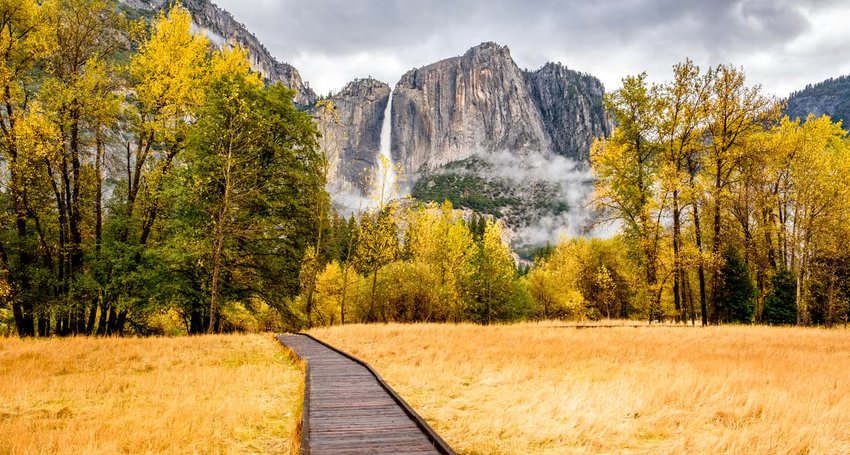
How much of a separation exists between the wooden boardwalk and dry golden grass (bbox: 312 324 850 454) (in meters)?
0.52

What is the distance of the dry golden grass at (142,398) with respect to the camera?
6.19 metres

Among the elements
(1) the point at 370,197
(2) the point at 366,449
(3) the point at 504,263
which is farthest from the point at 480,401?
(3) the point at 504,263

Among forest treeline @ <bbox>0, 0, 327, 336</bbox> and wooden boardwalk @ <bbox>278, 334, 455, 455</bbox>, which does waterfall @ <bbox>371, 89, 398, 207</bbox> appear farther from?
wooden boardwalk @ <bbox>278, 334, 455, 455</bbox>

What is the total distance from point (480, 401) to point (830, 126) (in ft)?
123

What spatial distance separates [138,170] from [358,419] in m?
21.9

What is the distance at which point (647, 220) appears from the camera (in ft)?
84.7

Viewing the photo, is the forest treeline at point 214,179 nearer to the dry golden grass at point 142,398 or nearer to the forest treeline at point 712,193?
the forest treeline at point 712,193

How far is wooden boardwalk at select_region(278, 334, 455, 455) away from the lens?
5.61 metres

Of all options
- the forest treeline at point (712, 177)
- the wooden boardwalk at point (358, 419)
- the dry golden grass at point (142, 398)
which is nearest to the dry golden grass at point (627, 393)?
the wooden boardwalk at point (358, 419)

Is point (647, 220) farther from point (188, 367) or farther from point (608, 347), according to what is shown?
point (188, 367)

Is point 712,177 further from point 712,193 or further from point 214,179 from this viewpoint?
point 214,179

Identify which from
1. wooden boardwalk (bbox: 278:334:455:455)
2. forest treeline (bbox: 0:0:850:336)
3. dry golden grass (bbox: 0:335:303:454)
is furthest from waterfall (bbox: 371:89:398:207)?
wooden boardwalk (bbox: 278:334:455:455)

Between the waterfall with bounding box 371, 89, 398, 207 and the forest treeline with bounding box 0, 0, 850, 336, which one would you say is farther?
the waterfall with bounding box 371, 89, 398, 207

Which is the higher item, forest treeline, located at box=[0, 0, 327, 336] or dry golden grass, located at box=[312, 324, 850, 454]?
forest treeline, located at box=[0, 0, 327, 336]
